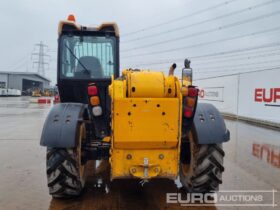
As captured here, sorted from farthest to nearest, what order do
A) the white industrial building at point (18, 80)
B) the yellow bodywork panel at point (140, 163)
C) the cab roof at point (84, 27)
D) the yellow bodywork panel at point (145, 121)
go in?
the white industrial building at point (18, 80), the cab roof at point (84, 27), the yellow bodywork panel at point (140, 163), the yellow bodywork panel at point (145, 121)

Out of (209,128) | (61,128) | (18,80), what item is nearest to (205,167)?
(209,128)

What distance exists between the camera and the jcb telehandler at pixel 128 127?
411cm

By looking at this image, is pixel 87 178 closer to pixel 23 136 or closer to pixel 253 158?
pixel 253 158

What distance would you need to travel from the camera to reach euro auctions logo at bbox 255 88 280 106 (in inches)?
542

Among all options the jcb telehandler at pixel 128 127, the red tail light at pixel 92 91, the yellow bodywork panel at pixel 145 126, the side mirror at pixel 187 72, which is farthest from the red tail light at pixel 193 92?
the red tail light at pixel 92 91

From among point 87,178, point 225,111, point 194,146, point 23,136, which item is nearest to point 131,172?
point 194,146

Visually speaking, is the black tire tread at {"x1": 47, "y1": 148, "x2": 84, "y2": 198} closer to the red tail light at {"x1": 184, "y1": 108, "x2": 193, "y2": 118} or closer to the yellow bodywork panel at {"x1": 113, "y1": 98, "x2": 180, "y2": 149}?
the yellow bodywork panel at {"x1": 113, "y1": 98, "x2": 180, "y2": 149}

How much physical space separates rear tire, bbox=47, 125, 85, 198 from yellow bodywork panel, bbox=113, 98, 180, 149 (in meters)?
0.86

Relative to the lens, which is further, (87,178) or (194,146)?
(87,178)

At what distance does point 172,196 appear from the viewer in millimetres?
5031

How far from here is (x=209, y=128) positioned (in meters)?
4.68

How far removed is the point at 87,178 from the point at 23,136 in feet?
20.2

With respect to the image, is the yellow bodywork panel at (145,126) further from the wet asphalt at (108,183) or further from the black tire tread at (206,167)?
the wet asphalt at (108,183)

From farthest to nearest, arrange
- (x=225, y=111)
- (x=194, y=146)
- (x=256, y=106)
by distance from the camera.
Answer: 1. (x=225, y=111)
2. (x=256, y=106)
3. (x=194, y=146)
